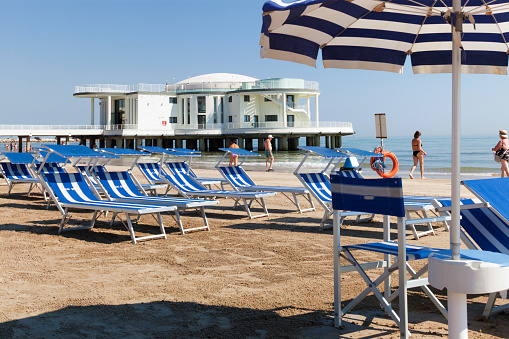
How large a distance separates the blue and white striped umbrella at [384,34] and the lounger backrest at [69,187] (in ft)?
14.1

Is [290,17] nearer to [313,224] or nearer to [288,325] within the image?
[288,325]

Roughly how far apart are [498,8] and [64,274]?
3.90 m

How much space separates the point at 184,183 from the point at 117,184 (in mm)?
1771

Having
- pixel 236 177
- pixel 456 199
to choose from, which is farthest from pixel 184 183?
pixel 456 199

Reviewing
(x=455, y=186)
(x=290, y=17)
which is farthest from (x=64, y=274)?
(x=455, y=186)

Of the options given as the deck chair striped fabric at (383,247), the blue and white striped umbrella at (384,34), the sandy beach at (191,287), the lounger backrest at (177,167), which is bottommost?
the sandy beach at (191,287)

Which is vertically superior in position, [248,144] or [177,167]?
[248,144]

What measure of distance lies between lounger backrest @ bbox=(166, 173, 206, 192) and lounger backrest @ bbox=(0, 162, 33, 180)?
3.87 metres

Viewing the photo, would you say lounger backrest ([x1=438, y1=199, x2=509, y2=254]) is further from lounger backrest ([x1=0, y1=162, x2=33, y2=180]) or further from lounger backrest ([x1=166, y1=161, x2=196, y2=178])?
lounger backrest ([x1=0, y1=162, x2=33, y2=180])

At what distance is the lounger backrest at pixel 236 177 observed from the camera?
9.74 meters

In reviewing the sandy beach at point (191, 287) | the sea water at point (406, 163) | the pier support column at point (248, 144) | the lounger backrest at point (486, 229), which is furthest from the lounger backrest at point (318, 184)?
the pier support column at point (248, 144)

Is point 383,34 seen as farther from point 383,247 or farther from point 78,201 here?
point 78,201

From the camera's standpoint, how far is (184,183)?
9414 millimetres

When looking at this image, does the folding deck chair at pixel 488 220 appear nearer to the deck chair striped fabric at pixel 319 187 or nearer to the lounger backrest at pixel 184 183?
the deck chair striped fabric at pixel 319 187
